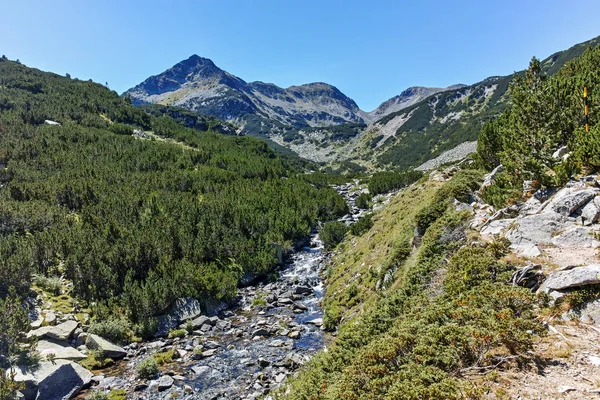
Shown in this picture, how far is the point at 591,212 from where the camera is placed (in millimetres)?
11898

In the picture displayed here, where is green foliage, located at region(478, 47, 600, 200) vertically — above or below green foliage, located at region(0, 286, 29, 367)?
above

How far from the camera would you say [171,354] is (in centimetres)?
1900

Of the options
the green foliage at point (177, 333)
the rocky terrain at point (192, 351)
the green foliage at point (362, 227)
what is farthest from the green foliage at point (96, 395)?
the green foliage at point (362, 227)

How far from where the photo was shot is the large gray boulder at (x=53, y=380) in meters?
14.6

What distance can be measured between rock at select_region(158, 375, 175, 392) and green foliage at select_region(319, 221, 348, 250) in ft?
84.7

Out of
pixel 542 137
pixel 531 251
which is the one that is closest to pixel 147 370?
pixel 531 251

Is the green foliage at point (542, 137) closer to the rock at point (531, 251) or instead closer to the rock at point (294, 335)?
the rock at point (531, 251)

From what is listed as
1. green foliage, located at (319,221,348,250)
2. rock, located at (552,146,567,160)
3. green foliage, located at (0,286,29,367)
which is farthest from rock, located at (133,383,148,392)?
green foliage, located at (319,221,348,250)

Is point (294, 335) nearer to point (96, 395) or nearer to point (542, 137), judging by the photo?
point (96, 395)

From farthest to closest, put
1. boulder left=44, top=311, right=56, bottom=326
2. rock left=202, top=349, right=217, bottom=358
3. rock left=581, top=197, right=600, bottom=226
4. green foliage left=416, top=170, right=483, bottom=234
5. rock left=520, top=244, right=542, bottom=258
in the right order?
1. boulder left=44, top=311, right=56, bottom=326
2. green foliage left=416, top=170, right=483, bottom=234
3. rock left=202, top=349, right=217, bottom=358
4. rock left=581, top=197, right=600, bottom=226
5. rock left=520, top=244, right=542, bottom=258

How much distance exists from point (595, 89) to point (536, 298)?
20657 mm

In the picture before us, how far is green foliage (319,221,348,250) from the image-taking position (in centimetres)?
4022

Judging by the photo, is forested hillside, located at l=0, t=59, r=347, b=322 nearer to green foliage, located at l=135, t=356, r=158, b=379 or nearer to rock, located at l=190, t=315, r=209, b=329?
rock, located at l=190, t=315, r=209, b=329

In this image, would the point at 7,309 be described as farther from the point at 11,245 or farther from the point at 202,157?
the point at 202,157
